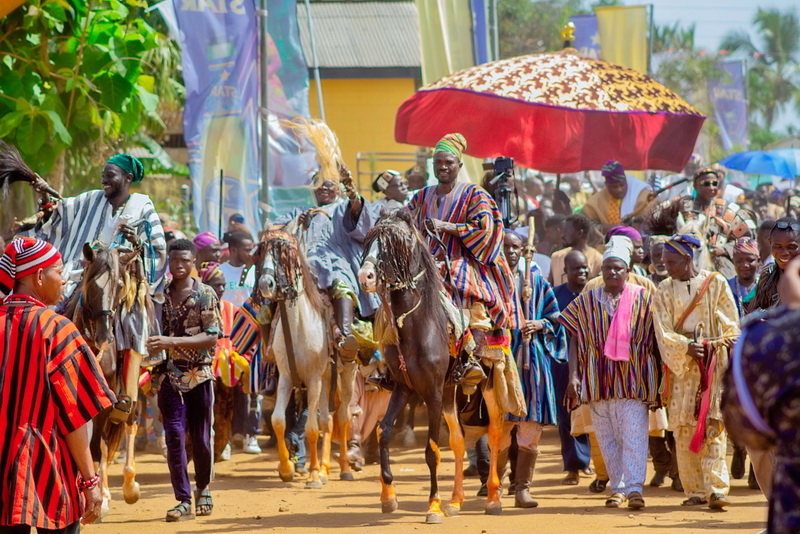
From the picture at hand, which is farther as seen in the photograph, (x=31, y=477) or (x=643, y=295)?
(x=643, y=295)

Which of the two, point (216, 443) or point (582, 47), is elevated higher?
point (582, 47)

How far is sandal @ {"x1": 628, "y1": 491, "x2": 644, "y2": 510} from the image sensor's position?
962cm

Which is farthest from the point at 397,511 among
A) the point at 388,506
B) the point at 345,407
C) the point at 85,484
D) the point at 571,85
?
the point at 571,85

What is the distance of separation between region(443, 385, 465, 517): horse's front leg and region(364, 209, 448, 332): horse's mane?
2.10 ft

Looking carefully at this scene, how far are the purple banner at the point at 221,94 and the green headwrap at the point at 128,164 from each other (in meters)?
5.33

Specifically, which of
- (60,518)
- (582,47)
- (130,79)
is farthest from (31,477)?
(582,47)

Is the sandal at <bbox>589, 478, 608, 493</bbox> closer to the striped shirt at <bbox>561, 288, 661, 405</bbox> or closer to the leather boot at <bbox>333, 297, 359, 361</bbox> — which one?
the striped shirt at <bbox>561, 288, 661, 405</bbox>

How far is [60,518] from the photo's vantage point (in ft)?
18.2

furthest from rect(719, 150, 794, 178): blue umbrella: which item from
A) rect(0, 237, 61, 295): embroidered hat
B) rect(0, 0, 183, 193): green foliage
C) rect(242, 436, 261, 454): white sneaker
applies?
rect(0, 237, 61, 295): embroidered hat

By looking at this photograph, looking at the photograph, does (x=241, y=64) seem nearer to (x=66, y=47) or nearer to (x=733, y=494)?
(x=66, y=47)

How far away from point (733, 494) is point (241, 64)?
8237 millimetres

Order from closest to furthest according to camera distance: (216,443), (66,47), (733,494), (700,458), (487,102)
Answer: (700,458) → (733,494) → (216,443) → (66,47) → (487,102)

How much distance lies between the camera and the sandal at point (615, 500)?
9.83 m

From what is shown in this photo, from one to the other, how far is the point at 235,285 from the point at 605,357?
19.1ft
